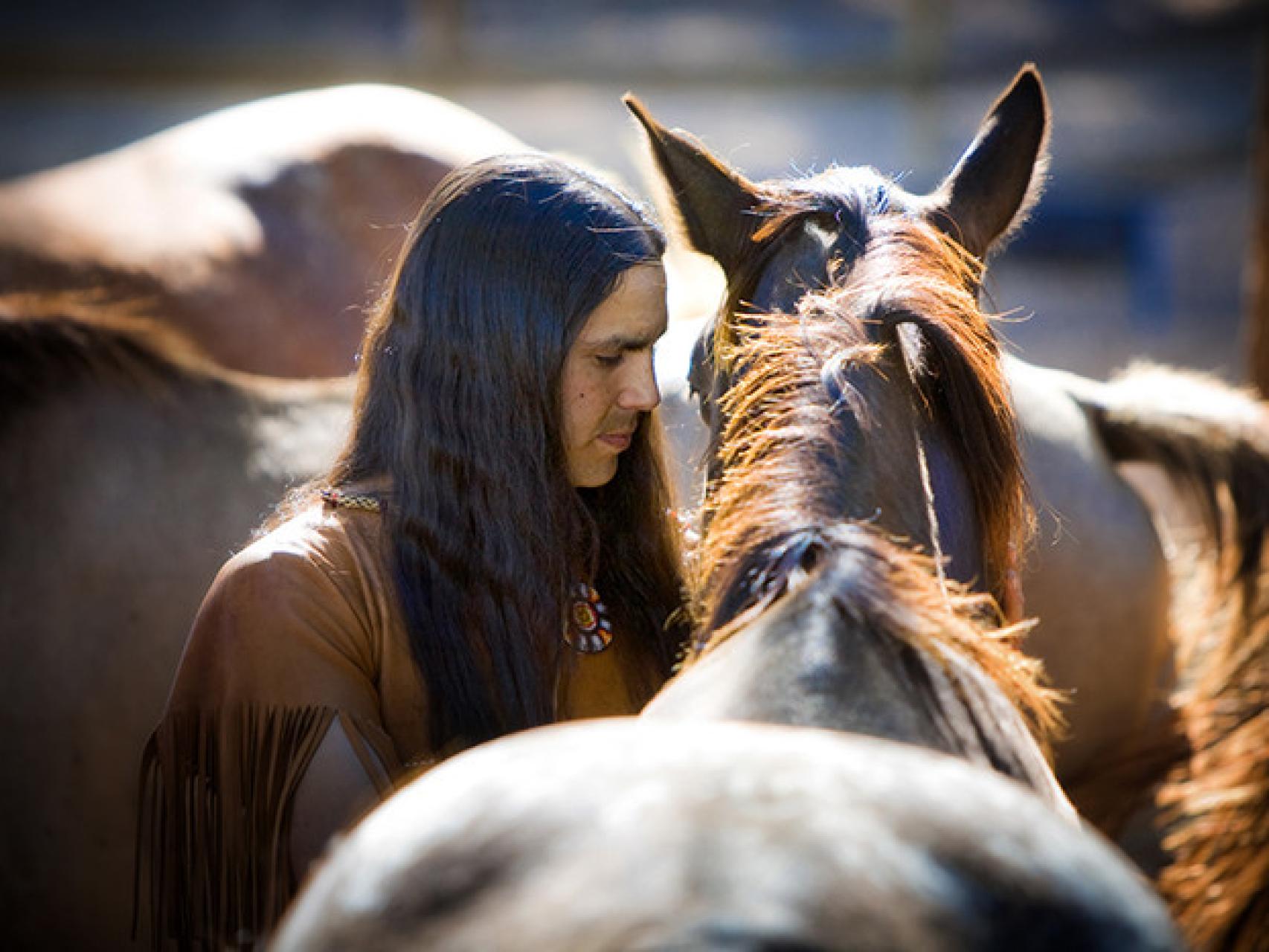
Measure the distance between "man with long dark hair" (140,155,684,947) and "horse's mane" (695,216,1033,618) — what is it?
0.19m

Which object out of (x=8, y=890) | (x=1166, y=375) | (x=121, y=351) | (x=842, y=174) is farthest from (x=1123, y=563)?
(x=8, y=890)

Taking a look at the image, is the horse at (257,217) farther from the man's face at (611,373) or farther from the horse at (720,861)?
the horse at (720,861)

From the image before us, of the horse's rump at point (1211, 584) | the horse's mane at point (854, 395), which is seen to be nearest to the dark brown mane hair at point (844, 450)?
the horse's mane at point (854, 395)

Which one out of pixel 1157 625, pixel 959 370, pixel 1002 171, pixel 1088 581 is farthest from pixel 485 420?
pixel 1157 625

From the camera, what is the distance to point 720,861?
78 cm

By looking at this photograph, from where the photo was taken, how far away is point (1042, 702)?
4.32 ft

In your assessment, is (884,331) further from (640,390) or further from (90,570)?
(90,570)

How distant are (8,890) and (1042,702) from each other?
1756mm

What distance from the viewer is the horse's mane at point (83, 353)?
7.39ft

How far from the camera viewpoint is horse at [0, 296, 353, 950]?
2215 millimetres

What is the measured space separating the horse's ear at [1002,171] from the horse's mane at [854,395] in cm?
18

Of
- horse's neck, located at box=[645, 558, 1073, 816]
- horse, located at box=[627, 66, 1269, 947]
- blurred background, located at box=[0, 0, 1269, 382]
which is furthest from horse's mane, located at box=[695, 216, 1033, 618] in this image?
blurred background, located at box=[0, 0, 1269, 382]

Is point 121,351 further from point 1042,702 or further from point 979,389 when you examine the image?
point 1042,702

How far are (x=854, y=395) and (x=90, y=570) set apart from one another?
147 centimetres
